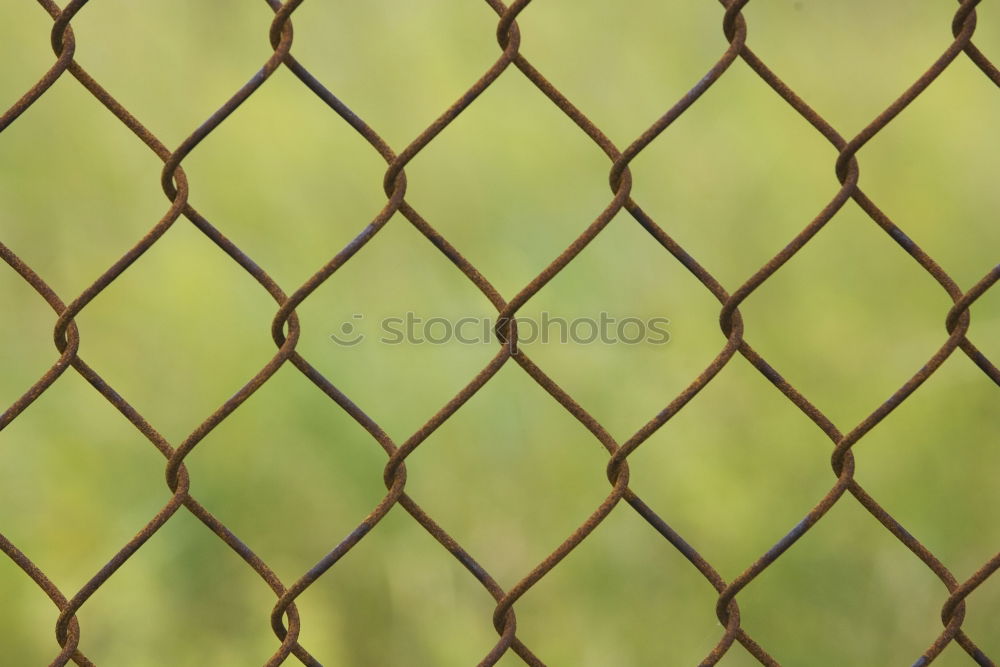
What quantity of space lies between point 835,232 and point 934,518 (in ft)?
2.68

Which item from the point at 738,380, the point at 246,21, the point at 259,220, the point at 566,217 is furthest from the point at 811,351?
the point at 246,21

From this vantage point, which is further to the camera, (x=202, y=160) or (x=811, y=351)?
(x=202, y=160)

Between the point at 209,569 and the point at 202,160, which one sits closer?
the point at 209,569

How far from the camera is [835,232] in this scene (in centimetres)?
246

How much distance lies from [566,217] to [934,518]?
3.23 feet

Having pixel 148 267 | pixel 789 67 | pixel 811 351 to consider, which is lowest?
pixel 811 351

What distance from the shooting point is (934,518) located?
1.83 meters

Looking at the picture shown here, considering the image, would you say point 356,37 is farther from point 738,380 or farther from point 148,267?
point 738,380

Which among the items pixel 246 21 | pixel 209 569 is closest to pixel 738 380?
pixel 209 569

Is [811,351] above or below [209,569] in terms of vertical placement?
above

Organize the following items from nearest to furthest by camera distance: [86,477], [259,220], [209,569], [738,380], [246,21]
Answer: [209,569]
[86,477]
[738,380]
[259,220]
[246,21]

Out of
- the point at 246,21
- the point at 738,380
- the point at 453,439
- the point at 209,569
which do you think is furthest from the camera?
the point at 246,21

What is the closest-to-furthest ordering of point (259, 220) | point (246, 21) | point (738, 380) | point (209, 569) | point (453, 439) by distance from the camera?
point (209, 569) < point (453, 439) < point (738, 380) < point (259, 220) < point (246, 21)

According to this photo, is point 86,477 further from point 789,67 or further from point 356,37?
point 789,67
